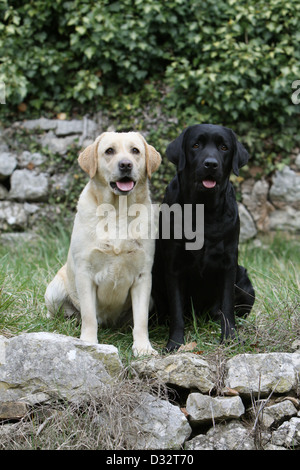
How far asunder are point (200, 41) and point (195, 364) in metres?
4.00

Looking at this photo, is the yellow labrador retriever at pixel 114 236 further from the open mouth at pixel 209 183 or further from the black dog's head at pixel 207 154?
the open mouth at pixel 209 183

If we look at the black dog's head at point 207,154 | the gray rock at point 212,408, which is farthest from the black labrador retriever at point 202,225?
the gray rock at point 212,408

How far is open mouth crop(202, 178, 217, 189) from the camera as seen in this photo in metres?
3.08

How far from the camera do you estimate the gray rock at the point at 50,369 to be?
2.72 m

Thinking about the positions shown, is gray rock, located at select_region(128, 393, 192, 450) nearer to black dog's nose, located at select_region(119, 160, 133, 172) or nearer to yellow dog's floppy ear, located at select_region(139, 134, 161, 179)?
black dog's nose, located at select_region(119, 160, 133, 172)

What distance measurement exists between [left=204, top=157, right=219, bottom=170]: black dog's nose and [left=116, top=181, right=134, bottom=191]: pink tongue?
0.44 meters

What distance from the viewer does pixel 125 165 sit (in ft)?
10.2

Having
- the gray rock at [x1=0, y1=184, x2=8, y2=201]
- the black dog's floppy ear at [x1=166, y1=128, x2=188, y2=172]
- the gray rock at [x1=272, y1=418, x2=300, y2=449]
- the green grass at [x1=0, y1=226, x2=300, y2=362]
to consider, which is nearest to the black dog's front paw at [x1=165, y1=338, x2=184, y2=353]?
the green grass at [x1=0, y1=226, x2=300, y2=362]

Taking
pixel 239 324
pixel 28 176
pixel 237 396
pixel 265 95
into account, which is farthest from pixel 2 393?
pixel 265 95

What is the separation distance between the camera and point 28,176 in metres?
6.01

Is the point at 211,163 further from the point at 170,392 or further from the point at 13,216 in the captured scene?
the point at 13,216

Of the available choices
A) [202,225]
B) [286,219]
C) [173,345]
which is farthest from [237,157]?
[286,219]

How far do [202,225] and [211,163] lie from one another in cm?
36

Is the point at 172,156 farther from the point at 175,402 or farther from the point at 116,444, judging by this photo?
the point at 116,444
